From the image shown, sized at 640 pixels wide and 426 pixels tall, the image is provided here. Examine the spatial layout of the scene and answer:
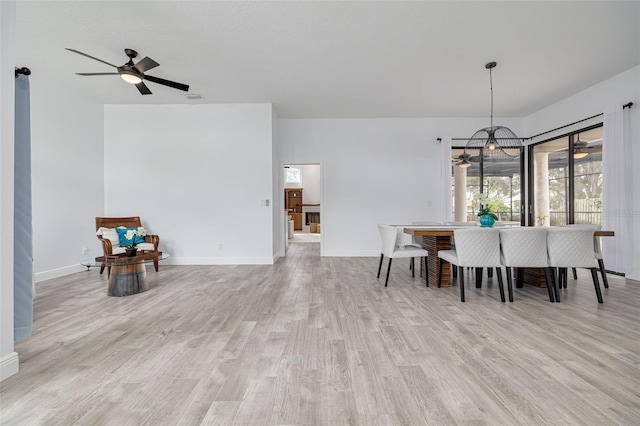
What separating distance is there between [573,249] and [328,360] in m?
2.86

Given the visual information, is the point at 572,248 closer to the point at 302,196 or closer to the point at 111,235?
the point at 111,235

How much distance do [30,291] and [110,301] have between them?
126 cm

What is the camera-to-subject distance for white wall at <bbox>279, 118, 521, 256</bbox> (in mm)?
6262

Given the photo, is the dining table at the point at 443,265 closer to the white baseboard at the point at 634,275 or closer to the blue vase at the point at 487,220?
the blue vase at the point at 487,220

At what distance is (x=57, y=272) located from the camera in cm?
431

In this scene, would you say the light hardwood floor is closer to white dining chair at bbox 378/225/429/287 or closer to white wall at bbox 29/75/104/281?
white dining chair at bbox 378/225/429/287

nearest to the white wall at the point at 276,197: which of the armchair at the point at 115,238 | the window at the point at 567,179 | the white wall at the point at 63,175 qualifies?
the armchair at the point at 115,238

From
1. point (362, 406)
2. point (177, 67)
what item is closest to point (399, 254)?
point (362, 406)

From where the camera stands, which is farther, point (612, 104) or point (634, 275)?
point (612, 104)

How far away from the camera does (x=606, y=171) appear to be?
170 inches

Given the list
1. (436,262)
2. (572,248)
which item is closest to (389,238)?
(436,262)

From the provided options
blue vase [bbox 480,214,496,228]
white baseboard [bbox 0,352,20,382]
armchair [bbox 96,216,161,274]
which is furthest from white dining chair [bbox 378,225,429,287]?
armchair [bbox 96,216,161,274]

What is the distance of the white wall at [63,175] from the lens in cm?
408

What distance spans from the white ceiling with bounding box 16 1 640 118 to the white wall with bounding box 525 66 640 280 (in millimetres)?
196
